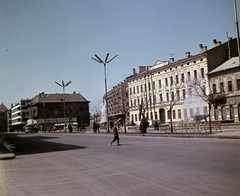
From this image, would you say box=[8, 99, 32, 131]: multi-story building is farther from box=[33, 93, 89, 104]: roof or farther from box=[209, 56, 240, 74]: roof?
box=[209, 56, 240, 74]: roof

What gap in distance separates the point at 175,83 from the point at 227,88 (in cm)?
1466

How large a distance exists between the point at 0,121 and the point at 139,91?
4191 cm

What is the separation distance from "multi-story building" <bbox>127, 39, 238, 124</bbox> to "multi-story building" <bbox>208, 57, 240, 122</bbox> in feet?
8.68

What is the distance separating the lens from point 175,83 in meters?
65.3

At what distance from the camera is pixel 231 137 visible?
79.0ft

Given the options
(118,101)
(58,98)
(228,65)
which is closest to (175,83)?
(228,65)

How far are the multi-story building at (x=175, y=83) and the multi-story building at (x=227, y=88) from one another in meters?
2.64

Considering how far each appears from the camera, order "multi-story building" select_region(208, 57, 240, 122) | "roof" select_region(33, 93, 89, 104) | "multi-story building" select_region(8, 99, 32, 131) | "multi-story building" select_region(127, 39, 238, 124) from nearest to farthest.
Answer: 1. "multi-story building" select_region(208, 57, 240, 122)
2. "multi-story building" select_region(127, 39, 238, 124)
3. "roof" select_region(33, 93, 89, 104)
4. "multi-story building" select_region(8, 99, 32, 131)

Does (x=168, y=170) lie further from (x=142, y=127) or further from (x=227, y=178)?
(x=142, y=127)

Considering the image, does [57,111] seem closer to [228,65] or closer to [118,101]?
[118,101]

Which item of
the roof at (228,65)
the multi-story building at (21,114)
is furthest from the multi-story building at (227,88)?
the multi-story building at (21,114)

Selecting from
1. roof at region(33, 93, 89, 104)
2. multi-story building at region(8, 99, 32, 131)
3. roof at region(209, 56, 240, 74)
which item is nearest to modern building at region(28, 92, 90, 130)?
roof at region(33, 93, 89, 104)

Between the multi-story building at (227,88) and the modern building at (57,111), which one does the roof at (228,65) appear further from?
the modern building at (57,111)

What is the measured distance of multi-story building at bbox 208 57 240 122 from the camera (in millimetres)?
50094
